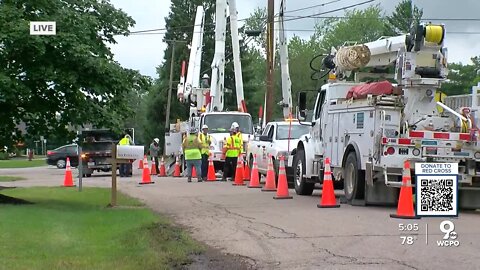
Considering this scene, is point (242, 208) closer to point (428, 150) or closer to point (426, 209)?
point (428, 150)

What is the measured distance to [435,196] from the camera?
924 cm

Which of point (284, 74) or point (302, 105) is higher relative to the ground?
point (284, 74)

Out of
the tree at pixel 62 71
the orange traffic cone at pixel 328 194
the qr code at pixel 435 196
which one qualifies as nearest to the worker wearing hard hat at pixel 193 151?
the tree at pixel 62 71

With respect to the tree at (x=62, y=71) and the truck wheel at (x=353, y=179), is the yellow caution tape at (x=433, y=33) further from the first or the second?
the tree at (x=62, y=71)

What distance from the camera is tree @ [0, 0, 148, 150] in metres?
14.8

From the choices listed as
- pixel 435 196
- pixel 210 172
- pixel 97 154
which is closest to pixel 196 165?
pixel 210 172

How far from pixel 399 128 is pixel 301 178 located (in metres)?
4.93

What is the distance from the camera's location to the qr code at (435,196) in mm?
9195

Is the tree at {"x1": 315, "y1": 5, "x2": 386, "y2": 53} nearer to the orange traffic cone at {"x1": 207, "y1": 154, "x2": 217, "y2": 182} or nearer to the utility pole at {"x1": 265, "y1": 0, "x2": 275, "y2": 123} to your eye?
the utility pole at {"x1": 265, "y1": 0, "x2": 275, "y2": 123}

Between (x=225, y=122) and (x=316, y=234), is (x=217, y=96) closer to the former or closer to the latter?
(x=225, y=122)

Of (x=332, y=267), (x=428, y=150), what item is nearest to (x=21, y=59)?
(x=428, y=150)

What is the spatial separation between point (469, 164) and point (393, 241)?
429 centimetres

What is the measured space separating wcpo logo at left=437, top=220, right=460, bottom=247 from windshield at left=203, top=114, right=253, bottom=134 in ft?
56.4

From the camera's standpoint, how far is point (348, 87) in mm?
16781
